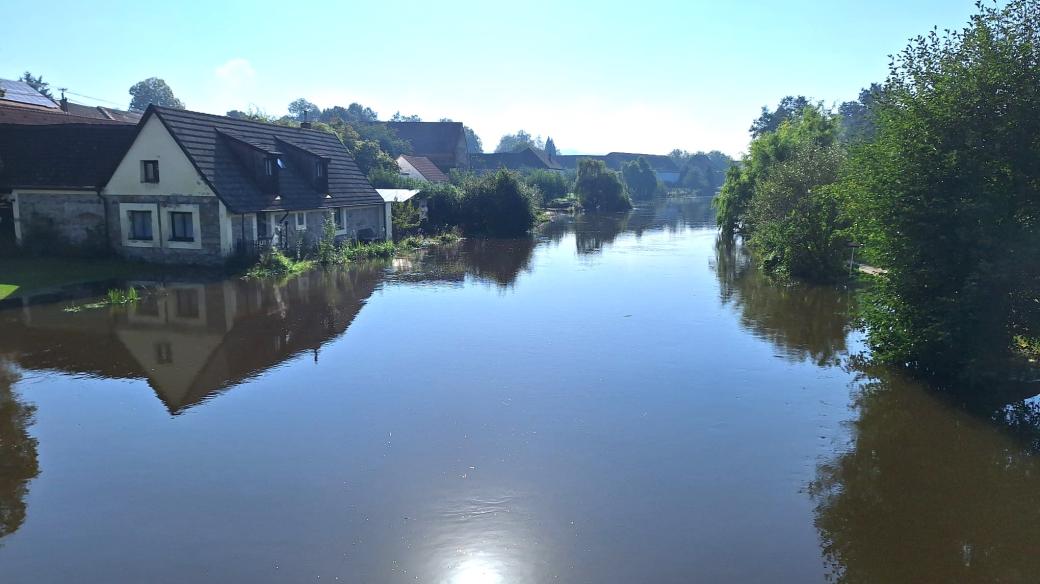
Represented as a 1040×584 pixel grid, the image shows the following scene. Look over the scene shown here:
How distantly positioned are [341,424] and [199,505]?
2858mm

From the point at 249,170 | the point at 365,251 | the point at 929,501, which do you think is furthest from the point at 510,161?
the point at 929,501

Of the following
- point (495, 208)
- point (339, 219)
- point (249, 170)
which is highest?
point (249, 170)

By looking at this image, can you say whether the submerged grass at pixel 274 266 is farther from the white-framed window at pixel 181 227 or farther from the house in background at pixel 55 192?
the house in background at pixel 55 192

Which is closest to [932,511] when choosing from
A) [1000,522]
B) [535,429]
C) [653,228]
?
[1000,522]

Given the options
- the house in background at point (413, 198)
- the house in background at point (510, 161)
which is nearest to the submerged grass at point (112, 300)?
the house in background at point (413, 198)

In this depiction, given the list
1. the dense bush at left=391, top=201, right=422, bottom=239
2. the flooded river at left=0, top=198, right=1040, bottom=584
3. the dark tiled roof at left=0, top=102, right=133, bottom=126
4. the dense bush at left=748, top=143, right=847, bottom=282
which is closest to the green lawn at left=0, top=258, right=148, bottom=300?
the flooded river at left=0, top=198, right=1040, bottom=584

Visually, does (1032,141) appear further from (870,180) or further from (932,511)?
(932,511)

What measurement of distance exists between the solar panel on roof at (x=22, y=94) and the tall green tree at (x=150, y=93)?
2940 inches

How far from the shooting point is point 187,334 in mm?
16516

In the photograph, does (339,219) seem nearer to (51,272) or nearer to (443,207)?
(51,272)

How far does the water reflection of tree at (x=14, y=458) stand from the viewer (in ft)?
26.4

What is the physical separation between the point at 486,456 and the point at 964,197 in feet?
30.1

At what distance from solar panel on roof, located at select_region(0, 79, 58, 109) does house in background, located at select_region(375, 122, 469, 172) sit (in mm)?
40694

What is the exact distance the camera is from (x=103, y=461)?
9430mm
